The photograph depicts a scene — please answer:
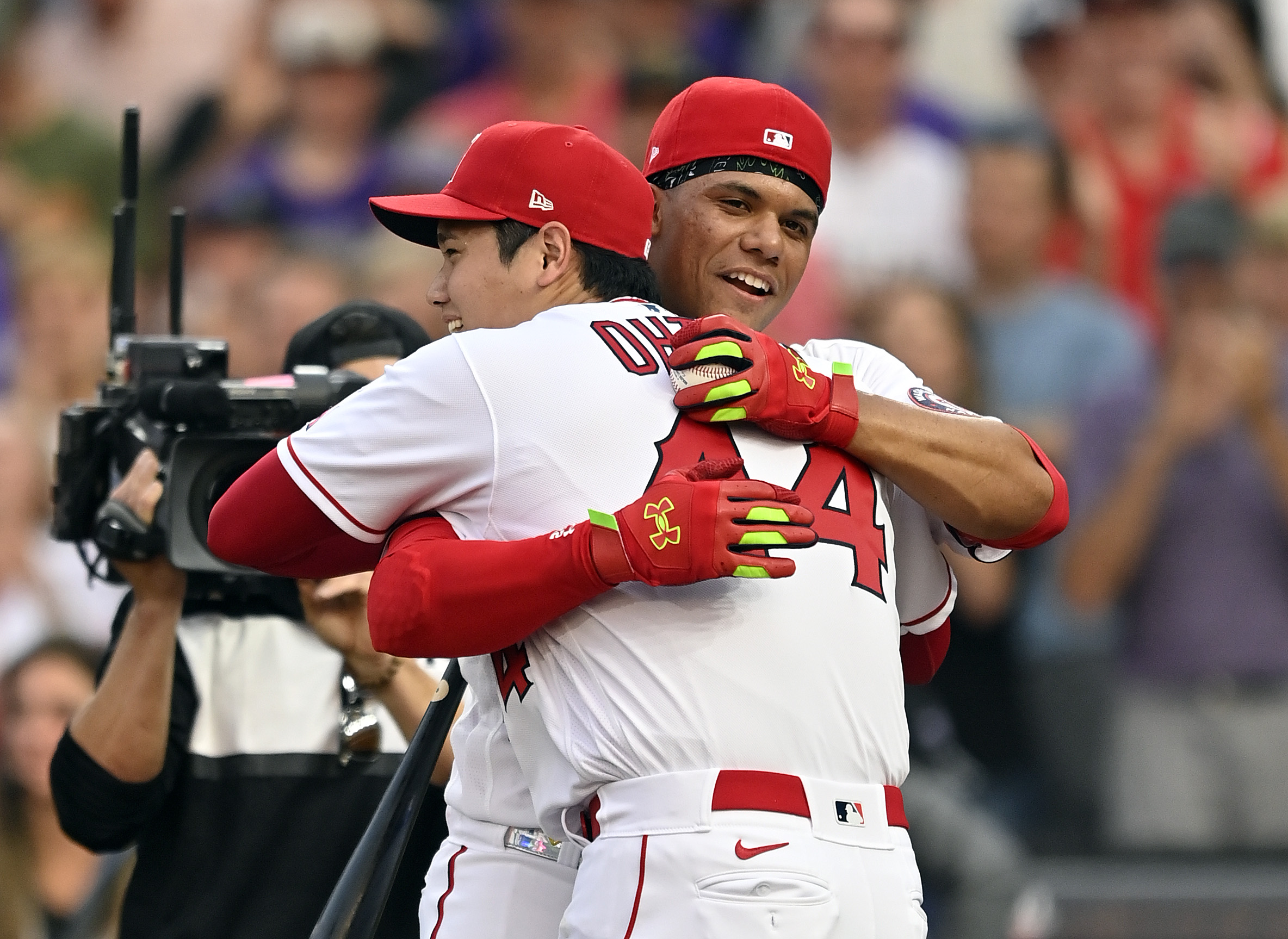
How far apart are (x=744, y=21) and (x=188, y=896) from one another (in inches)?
205

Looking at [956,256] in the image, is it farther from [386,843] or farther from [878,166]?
[386,843]

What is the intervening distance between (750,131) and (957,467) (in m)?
0.77

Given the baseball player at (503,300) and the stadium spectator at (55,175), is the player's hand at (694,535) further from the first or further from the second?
the stadium spectator at (55,175)

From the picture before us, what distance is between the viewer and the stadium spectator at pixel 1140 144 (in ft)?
22.7

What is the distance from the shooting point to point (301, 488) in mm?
2408

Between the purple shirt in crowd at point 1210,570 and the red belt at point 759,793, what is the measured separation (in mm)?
4274

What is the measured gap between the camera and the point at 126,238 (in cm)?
371

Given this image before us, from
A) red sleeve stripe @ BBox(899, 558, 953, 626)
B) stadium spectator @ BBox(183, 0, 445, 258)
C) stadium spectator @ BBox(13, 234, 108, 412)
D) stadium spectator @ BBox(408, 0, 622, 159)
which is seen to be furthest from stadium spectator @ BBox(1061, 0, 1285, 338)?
red sleeve stripe @ BBox(899, 558, 953, 626)

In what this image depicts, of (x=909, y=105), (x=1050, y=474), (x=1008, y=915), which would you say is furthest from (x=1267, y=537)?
(x=1050, y=474)

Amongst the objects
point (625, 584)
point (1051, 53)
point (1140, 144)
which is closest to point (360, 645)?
point (625, 584)

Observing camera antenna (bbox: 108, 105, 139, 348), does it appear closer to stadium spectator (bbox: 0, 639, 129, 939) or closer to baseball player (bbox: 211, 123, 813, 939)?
baseball player (bbox: 211, 123, 813, 939)

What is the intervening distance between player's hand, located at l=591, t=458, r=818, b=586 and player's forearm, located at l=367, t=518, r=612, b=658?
5 cm

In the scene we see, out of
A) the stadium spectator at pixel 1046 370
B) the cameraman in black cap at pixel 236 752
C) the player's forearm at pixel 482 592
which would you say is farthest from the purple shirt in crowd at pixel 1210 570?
the player's forearm at pixel 482 592

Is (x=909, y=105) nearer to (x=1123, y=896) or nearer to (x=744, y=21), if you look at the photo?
(x=744, y=21)
